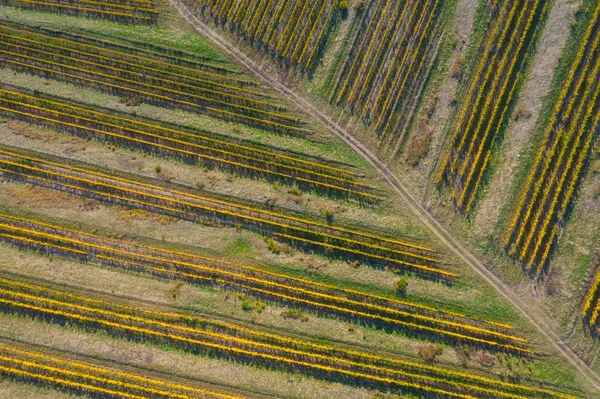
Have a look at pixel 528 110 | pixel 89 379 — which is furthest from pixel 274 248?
pixel 528 110

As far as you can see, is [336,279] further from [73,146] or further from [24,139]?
[24,139]

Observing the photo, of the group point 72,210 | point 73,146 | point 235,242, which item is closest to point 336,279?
point 235,242

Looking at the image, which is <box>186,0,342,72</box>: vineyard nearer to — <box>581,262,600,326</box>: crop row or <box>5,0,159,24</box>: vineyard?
<box>5,0,159,24</box>: vineyard

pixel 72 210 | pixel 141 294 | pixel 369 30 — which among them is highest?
pixel 369 30

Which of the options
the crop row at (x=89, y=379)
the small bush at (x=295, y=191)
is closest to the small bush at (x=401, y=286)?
the small bush at (x=295, y=191)

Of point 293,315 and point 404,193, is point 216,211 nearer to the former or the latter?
point 293,315

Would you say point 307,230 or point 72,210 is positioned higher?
point 307,230
